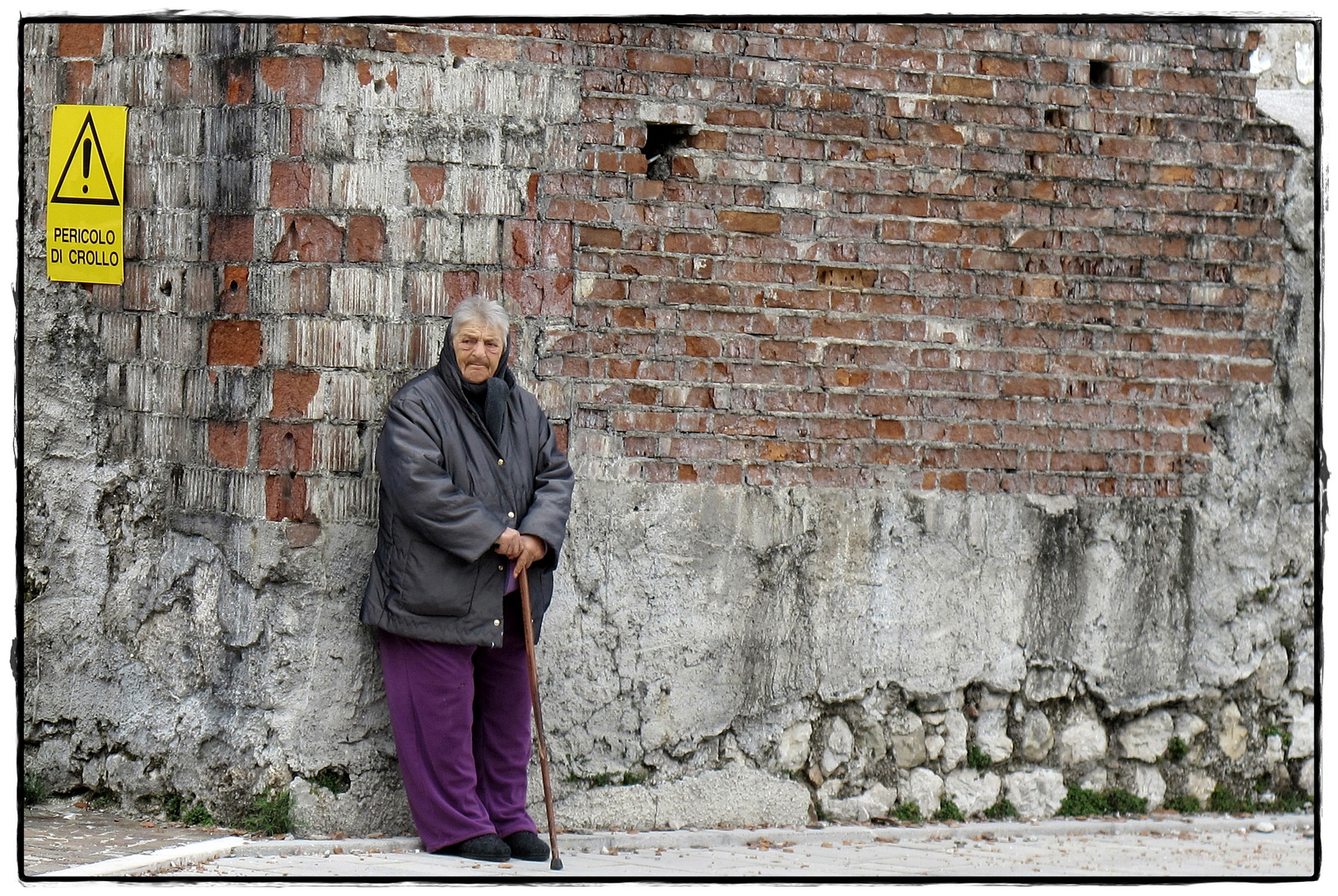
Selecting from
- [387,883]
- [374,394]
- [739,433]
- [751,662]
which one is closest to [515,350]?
[374,394]

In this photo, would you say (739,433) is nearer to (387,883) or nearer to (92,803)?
(387,883)

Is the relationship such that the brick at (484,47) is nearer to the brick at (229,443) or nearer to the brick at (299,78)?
the brick at (299,78)

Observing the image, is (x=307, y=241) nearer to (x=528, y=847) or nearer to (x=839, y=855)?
(x=528, y=847)

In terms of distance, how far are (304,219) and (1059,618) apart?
2.99m

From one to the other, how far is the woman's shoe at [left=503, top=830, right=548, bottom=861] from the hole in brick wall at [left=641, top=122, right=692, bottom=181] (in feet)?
7.28

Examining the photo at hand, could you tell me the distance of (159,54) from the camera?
5.11 metres

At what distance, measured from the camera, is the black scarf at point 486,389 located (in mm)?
4840

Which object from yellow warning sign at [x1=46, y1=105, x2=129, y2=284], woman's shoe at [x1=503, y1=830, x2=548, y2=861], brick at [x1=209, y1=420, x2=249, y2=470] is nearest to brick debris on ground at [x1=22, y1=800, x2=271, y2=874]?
woman's shoe at [x1=503, y1=830, x2=548, y2=861]

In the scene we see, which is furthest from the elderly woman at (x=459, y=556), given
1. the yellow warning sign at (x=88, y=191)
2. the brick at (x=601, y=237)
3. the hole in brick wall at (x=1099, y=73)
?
the hole in brick wall at (x=1099, y=73)

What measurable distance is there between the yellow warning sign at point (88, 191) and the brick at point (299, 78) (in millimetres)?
630

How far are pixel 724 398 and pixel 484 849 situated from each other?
1.69 meters

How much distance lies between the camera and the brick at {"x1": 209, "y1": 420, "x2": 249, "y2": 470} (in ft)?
16.4

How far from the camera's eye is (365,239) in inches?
195

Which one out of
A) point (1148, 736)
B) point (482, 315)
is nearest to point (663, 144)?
point (482, 315)
